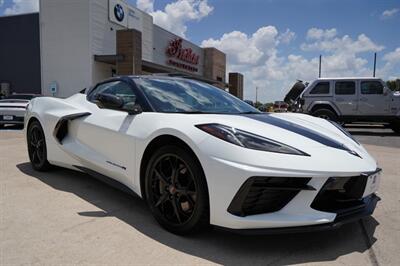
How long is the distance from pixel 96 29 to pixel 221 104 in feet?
56.1

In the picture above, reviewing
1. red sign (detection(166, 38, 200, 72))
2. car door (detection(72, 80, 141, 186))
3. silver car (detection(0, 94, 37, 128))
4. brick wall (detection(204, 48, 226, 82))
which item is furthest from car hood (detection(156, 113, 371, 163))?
brick wall (detection(204, 48, 226, 82))

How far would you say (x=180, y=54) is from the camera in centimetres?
2822

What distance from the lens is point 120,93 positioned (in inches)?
149

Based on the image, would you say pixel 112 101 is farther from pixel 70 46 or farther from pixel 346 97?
pixel 70 46

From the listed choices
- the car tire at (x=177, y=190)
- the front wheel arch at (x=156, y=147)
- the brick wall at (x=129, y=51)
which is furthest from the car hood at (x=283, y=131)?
the brick wall at (x=129, y=51)

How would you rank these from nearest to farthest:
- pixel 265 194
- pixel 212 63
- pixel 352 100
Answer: pixel 265 194
pixel 352 100
pixel 212 63

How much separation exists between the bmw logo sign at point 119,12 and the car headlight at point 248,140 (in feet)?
62.9

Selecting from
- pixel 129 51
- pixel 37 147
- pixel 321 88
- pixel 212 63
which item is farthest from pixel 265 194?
pixel 212 63

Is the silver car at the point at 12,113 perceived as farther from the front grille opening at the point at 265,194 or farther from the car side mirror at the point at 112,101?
the front grille opening at the point at 265,194

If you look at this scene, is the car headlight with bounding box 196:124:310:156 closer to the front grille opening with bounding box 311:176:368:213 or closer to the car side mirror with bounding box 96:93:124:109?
the front grille opening with bounding box 311:176:368:213

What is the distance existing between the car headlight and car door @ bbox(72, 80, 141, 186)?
0.89m

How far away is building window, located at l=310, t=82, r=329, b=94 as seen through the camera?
13.2 m

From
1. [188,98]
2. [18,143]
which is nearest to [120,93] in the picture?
[188,98]

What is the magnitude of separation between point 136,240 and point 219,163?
2.88 feet
